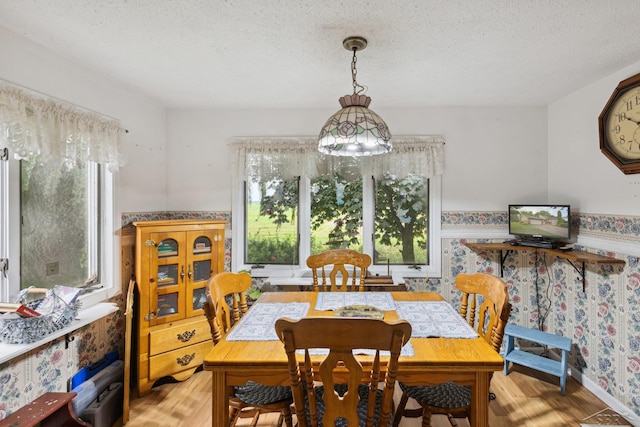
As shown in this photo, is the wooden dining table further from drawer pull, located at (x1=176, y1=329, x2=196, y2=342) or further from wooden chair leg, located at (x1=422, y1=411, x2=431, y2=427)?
drawer pull, located at (x1=176, y1=329, x2=196, y2=342)

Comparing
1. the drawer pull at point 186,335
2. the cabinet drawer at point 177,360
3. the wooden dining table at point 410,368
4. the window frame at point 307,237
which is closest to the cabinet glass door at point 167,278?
the drawer pull at point 186,335

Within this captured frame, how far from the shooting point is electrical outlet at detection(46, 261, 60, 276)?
6.84 feet

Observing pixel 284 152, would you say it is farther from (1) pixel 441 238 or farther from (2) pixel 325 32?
(1) pixel 441 238

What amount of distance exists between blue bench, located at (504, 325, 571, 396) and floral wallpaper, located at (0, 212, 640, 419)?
0.23 m

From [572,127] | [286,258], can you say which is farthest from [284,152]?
[572,127]

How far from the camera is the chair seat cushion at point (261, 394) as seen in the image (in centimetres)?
158

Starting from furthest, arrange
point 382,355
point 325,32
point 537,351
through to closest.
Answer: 1. point 537,351
2. point 325,32
3. point 382,355

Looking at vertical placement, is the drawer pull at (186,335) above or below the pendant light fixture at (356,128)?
below

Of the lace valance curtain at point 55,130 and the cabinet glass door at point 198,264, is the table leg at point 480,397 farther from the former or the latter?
the lace valance curtain at point 55,130

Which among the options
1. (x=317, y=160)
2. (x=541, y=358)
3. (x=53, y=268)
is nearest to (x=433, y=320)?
(x=541, y=358)

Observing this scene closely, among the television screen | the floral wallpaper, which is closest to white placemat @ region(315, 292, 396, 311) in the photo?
the floral wallpaper

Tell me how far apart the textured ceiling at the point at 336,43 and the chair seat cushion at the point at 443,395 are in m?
1.86

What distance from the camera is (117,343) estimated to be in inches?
101

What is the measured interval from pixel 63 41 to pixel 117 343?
83.2 inches
